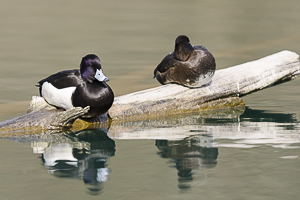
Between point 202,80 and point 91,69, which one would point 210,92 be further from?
point 91,69

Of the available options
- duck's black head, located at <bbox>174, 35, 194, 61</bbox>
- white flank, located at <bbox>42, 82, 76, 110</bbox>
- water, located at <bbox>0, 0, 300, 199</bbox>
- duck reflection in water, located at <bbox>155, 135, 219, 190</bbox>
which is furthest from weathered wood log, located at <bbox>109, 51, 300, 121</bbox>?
duck reflection in water, located at <bbox>155, 135, 219, 190</bbox>

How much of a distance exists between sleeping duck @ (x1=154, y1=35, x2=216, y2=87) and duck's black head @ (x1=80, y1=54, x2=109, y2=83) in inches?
77.2

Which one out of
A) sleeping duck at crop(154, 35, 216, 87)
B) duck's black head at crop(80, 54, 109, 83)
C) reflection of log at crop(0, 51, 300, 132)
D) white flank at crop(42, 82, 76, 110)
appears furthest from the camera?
sleeping duck at crop(154, 35, 216, 87)

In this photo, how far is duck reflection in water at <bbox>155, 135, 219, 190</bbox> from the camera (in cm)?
612

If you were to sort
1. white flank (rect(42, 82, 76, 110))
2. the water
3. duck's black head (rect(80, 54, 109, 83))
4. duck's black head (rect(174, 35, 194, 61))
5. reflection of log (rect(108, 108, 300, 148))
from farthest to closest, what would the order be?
duck's black head (rect(174, 35, 194, 61))
white flank (rect(42, 82, 76, 110))
duck's black head (rect(80, 54, 109, 83))
reflection of log (rect(108, 108, 300, 148))
the water

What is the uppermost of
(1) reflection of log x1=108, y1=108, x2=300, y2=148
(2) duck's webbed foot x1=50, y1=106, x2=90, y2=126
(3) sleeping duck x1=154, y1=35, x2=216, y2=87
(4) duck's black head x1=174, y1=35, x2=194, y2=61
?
(4) duck's black head x1=174, y1=35, x2=194, y2=61

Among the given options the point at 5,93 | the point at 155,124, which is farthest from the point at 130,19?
the point at 155,124

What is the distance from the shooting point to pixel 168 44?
57.3 ft

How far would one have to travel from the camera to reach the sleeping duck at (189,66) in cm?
916

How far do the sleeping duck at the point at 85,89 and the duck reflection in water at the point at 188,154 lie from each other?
3.27 ft

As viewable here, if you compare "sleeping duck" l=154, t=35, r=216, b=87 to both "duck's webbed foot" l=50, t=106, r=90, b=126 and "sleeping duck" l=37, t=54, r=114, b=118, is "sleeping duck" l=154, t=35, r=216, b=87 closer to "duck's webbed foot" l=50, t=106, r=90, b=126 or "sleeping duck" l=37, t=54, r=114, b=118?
"sleeping duck" l=37, t=54, r=114, b=118

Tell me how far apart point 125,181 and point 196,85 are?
3.72 meters

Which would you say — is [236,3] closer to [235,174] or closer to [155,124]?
[155,124]

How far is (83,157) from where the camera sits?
6.89 meters
